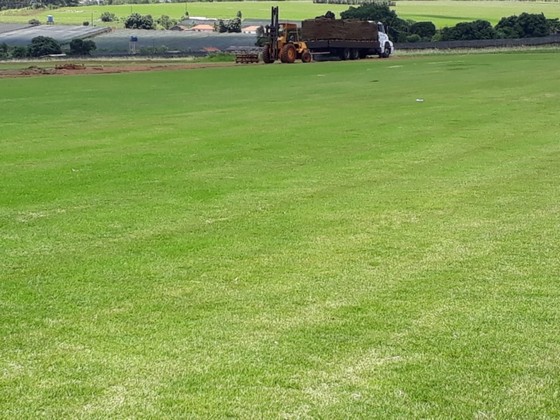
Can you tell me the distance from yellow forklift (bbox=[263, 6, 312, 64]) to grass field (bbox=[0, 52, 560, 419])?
2044 inches

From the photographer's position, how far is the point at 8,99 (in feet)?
118

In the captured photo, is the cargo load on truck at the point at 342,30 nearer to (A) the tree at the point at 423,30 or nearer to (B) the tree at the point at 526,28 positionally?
(B) the tree at the point at 526,28

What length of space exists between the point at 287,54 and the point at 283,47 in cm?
86

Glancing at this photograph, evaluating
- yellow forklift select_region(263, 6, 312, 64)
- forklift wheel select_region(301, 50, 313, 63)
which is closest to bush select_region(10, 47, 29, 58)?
yellow forklift select_region(263, 6, 312, 64)

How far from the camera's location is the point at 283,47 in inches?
Result: 2896

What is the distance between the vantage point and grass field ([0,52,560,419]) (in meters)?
6.88

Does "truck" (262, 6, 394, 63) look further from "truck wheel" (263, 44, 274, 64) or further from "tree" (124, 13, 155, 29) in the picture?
"tree" (124, 13, 155, 29)

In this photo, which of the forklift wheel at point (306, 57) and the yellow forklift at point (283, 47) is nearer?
the yellow forklift at point (283, 47)

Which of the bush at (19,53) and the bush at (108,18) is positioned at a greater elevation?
the bush at (108,18)

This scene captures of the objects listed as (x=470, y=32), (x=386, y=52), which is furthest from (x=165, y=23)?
(x=386, y=52)

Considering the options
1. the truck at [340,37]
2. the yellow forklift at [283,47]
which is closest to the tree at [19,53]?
the truck at [340,37]

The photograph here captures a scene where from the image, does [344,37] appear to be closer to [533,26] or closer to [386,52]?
[386,52]

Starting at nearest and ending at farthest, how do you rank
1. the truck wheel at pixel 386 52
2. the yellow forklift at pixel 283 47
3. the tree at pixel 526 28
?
the yellow forklift at pixel 283 47 → the truck wheel at pixel 386 52 → the tree at pixel 526 28

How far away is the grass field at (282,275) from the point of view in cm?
688
